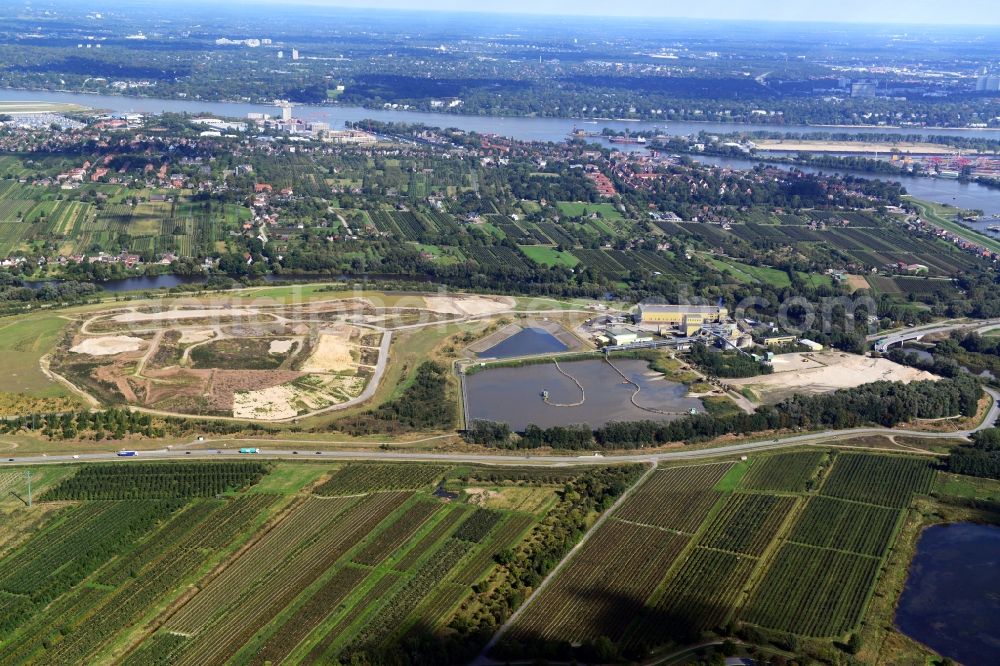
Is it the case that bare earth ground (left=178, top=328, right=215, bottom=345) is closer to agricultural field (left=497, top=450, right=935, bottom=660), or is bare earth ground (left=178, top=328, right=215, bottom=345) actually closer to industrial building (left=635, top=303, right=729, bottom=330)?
industrial building (left=635, top=303, right=729, bottom=330)

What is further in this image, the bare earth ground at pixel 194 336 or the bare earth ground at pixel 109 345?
the bare earth ground at pixel 194 336

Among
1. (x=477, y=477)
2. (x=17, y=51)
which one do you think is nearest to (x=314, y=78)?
(x=17, y=51)

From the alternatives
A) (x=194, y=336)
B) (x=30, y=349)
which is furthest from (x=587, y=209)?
(x=30, y=349)

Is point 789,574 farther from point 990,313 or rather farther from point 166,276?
point 166,276

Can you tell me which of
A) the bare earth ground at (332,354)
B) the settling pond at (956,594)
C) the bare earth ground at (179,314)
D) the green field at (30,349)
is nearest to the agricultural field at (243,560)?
the settling pond at (956,594)

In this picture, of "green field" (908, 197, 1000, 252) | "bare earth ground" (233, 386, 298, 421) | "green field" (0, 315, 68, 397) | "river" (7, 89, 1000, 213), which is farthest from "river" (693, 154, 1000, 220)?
"green field" (0, 315, 68, 397)

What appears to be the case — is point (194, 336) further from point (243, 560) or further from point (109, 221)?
point (109, 221)

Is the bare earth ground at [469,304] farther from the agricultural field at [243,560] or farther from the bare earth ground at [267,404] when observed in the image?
the agricultural field at [243,560]
